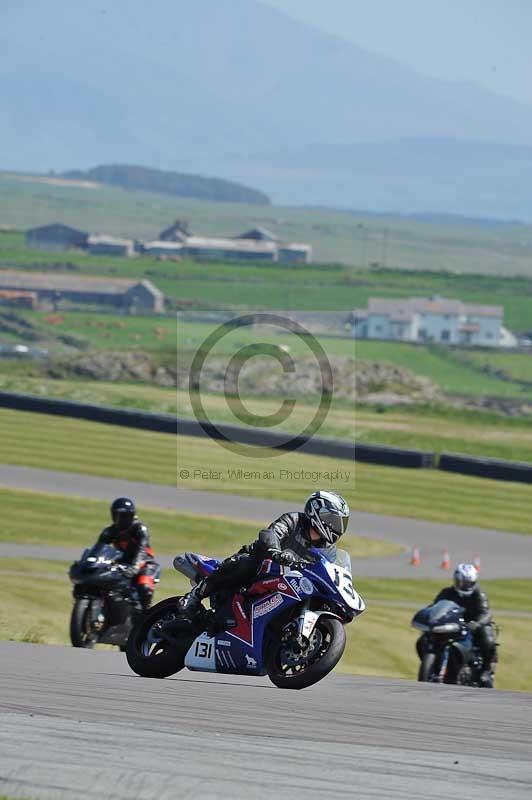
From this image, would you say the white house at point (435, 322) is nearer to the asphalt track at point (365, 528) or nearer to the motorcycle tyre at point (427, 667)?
the asphalt track at point (365, 528)

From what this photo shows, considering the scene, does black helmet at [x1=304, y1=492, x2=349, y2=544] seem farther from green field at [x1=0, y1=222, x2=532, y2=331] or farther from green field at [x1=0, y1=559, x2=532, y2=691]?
green field at [x1=0, y1=222, x2=532, y2=331]

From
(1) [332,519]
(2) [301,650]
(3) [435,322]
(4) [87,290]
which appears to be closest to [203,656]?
(2) [301,650]

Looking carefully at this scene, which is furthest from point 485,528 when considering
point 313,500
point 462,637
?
point 313,500

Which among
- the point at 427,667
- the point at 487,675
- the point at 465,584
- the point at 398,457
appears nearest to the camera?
the point at 427,667

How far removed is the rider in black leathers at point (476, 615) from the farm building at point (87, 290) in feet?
377

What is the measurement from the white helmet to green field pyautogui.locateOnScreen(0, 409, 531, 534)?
21.3m

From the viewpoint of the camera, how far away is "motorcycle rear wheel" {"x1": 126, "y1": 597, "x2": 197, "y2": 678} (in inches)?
463

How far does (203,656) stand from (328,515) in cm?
153

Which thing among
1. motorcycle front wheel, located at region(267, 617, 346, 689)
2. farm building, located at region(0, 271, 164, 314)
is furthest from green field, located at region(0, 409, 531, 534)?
farm building, located at region(0, 271, 164, 314)

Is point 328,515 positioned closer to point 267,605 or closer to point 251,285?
point 267,605

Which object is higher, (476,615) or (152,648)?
(152,648)

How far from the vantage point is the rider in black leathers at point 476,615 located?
55.2 ft

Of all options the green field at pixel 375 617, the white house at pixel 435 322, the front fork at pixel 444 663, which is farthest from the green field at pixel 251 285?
the front fork at pixel 444 663

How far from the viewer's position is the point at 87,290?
5610 inches
